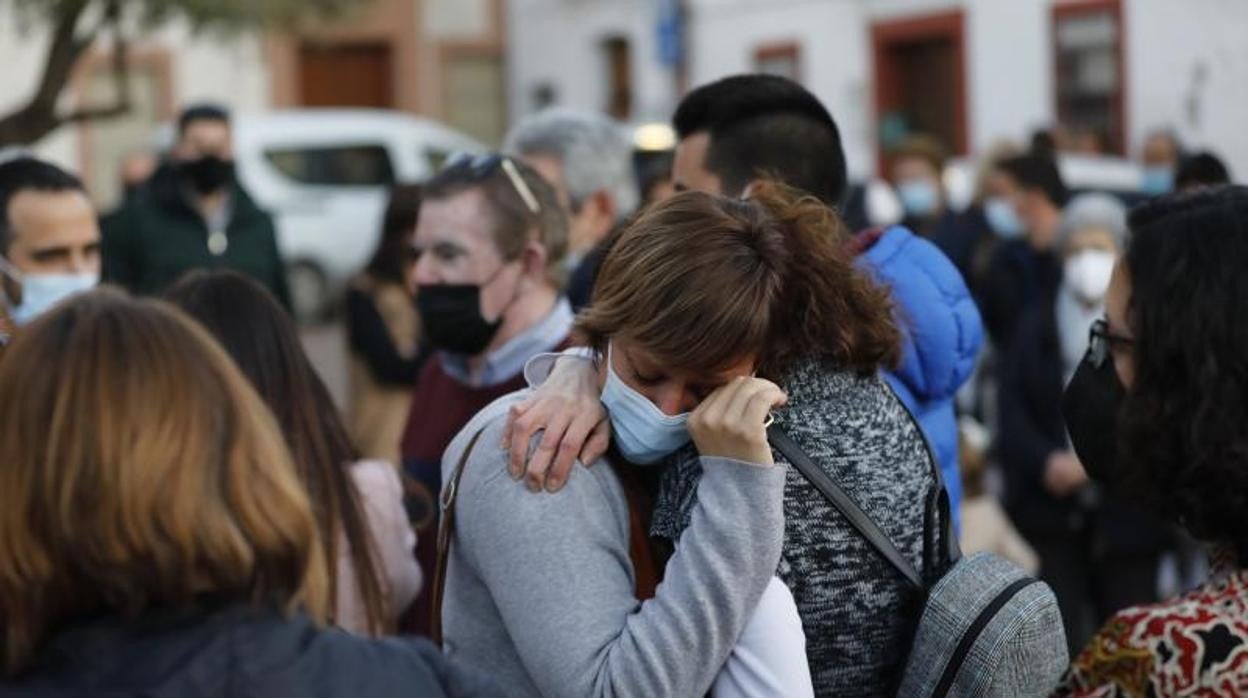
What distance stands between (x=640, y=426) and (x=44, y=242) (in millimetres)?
→ 3174

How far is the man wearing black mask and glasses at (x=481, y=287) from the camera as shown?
4.85 m

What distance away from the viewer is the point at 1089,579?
7539mm

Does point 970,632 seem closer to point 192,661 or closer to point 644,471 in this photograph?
point 644,471

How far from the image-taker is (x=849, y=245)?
3.31 metres

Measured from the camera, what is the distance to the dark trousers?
7359mm

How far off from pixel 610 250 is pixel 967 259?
796cm

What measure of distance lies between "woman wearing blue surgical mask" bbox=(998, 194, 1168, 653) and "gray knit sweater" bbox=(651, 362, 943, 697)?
4.43 meters

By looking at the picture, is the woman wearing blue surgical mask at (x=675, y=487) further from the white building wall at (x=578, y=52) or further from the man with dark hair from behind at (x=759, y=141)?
the white building wall at (x=578, y=52)

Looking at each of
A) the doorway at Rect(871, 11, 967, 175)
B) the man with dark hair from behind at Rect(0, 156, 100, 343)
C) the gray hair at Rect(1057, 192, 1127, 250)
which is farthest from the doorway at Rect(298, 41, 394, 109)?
the man with dark hair from behind at Rect(0, 156, 100, 343)

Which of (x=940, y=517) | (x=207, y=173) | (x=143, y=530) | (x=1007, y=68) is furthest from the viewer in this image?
(x=1007, y=68)

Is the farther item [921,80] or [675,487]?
[921,80]

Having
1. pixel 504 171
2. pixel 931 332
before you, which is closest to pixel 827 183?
pixel 931 332

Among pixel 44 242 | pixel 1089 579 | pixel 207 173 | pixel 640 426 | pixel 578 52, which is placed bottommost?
pixel 1089 579

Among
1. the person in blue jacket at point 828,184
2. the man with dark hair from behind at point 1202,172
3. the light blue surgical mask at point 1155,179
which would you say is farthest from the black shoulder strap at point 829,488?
the light blue surgical mask at point 1155,179
